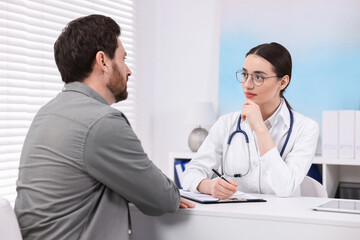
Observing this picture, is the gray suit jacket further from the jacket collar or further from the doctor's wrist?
the doctor's wrist

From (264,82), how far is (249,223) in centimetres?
96

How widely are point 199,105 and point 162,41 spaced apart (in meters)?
0.91

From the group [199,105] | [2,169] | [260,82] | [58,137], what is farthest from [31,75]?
[58,137]

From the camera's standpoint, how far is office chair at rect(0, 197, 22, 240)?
118 cm

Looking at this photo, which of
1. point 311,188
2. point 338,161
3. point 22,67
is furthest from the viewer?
point 338,161

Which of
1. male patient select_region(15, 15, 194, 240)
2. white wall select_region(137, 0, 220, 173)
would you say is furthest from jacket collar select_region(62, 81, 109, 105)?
white wall select_region(137, 0, 220, 173)

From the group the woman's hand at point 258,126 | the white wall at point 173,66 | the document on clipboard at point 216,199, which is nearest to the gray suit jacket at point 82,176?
the document on clipboard at point 216,199

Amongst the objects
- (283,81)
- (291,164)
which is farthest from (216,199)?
(283,81)

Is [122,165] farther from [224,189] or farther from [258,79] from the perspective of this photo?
[258,79]

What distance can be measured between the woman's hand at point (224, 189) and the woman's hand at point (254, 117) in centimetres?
45

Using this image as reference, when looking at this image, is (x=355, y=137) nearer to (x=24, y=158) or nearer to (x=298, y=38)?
(x=298, y=38)

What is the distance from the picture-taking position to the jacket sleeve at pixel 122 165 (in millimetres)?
1287

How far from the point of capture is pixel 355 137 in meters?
3.15

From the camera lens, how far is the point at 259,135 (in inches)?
77.3
